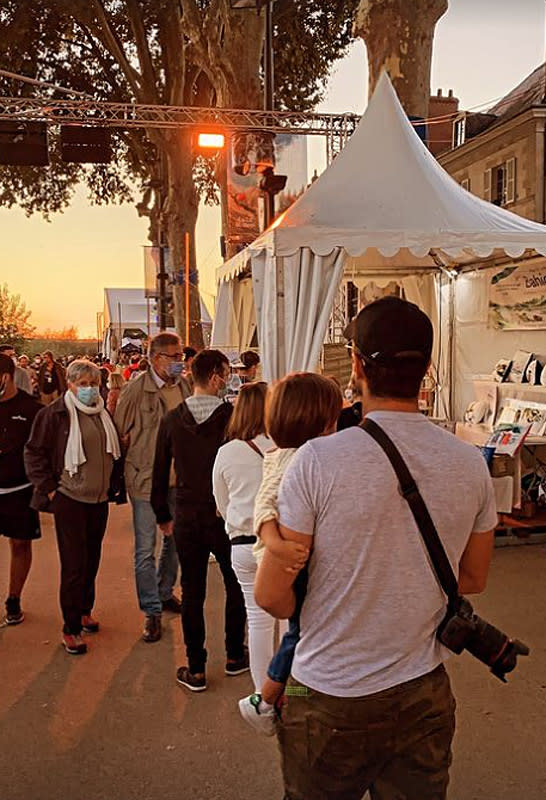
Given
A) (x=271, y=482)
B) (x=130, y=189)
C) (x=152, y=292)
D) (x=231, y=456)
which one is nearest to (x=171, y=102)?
(x=152, y=292)

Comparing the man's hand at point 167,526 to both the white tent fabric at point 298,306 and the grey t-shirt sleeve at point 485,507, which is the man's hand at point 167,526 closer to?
the white tent fabric at point 298,306

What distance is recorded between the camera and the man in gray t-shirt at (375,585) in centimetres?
169

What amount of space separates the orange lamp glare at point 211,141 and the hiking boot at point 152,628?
392 inches

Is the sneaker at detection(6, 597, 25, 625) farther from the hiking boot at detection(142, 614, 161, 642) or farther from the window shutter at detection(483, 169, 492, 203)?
the window shutter at detection(483, 169, 492, 203)

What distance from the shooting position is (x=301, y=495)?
169cm

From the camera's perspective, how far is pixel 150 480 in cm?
488

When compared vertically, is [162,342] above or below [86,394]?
above

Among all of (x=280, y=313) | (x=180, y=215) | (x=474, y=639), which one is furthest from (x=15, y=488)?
(x=180, y=215)

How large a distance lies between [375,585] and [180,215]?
61.3 feet

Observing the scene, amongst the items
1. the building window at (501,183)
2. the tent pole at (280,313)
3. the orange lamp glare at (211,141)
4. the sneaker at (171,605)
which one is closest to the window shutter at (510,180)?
the building window at (501,183)

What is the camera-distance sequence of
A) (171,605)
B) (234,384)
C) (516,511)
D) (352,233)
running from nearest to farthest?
(171,605), (352,233), (516,511), (234,384)

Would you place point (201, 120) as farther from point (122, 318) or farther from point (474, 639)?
point (122, 318)

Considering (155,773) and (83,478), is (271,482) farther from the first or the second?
(83,478)

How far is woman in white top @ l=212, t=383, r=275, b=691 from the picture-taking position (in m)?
3.48
